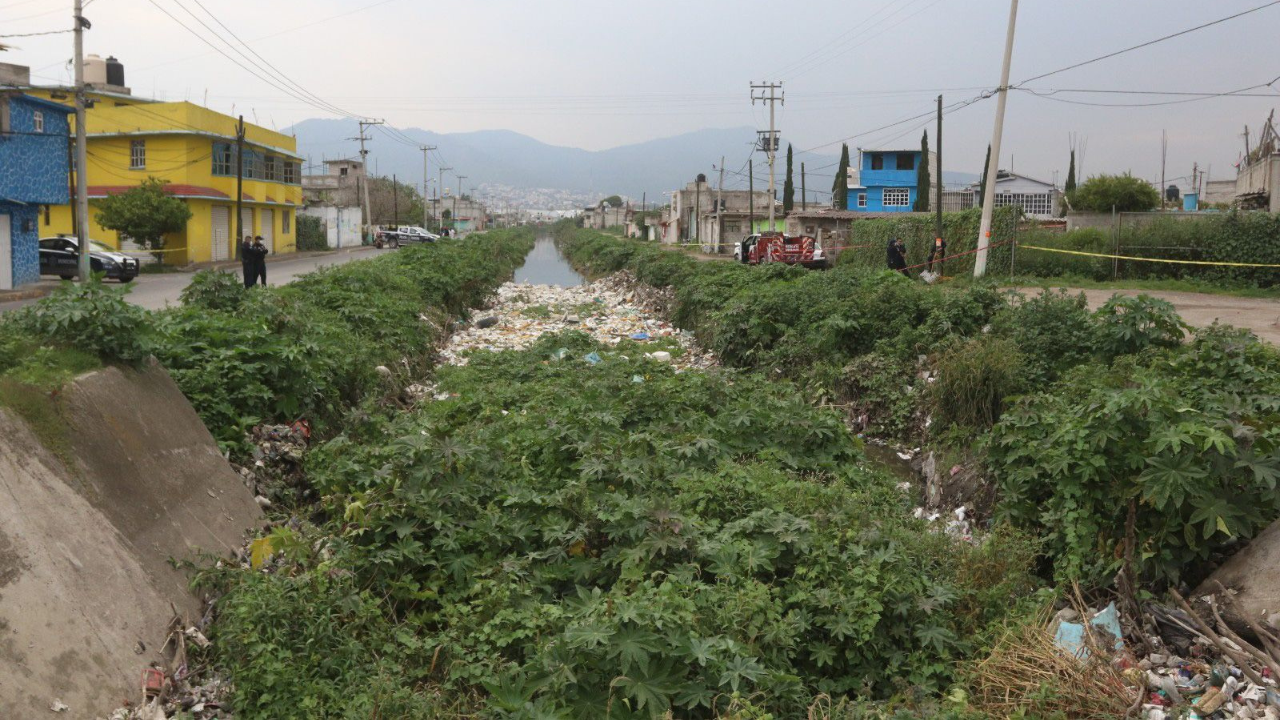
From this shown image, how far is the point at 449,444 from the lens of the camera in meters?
7.16

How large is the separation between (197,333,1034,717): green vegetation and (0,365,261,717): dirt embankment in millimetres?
478

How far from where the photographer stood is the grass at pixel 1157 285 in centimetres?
1875

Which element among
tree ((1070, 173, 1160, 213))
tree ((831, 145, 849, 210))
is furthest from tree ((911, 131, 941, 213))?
tree ((1070, 173, 1160, 213))

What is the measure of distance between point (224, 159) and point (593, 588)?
143ft

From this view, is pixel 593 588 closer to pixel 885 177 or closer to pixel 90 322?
pixel 90 322

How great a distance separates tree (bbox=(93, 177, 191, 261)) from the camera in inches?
1387

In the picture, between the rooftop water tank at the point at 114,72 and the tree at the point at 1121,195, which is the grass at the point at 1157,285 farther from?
the rooftop water tank at the point at 114,72

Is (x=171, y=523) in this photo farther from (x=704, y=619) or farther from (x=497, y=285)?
(x=497, y=285)

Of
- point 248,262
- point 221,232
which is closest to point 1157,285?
point 248,262

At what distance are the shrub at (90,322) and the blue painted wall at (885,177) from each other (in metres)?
60.3

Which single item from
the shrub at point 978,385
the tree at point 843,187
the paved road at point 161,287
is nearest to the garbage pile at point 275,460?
the shrub at point 978,385

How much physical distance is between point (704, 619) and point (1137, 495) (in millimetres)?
3105

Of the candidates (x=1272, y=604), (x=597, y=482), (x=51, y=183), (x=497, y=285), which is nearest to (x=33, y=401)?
(x=597, y=482)

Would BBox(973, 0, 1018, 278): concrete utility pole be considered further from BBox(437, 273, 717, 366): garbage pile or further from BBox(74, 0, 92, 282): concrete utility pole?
BBox(74, 0, 92, 282): concrete utility pole
